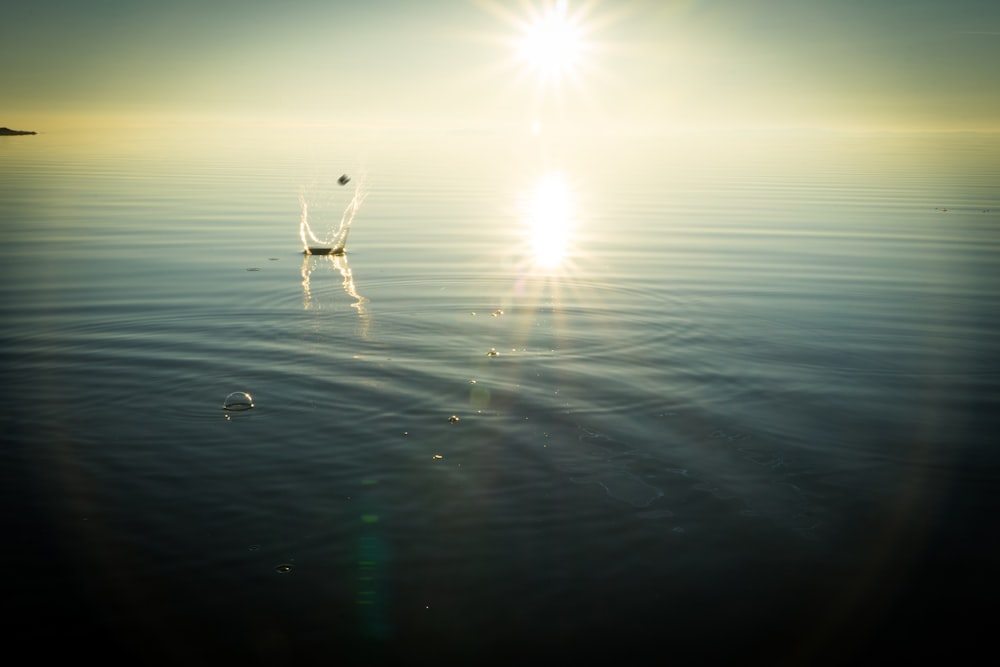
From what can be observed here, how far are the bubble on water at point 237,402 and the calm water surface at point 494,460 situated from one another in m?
0.36

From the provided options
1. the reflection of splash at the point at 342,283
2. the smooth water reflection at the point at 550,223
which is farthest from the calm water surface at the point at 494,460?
the smooth water reflection at the point at 550,223

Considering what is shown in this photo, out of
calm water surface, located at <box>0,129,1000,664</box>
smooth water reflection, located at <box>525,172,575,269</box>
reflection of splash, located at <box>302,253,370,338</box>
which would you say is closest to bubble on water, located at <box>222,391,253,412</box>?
calm water surface, located at <box>0,129,1000,664</box>

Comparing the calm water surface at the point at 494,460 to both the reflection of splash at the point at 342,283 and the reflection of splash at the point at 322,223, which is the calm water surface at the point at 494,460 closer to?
the reflection of splash at the point at 342,283

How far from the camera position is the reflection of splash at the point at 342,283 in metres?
19.3

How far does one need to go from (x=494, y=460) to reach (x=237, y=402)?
402 centimetres

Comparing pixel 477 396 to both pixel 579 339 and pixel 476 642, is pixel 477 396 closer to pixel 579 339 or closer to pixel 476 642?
pixel 579 339

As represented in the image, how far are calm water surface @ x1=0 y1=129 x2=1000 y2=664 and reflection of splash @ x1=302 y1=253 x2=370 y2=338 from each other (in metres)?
0.16

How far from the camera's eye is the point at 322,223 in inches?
1519

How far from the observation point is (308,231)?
3556 centimetres

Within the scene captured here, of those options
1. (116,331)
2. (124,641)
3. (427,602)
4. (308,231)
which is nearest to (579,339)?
(116,331)

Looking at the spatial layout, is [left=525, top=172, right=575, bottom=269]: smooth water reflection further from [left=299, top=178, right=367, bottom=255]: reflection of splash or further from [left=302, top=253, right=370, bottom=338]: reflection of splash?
[left=299, top=178, right=367, bottom=255]: reflection of splash

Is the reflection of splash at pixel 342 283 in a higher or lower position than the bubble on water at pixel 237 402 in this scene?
higher

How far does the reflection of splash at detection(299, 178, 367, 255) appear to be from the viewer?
99.0ft

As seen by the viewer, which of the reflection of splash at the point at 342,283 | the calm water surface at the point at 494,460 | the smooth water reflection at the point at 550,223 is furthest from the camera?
the smooth water reflection at the point at 550,223
